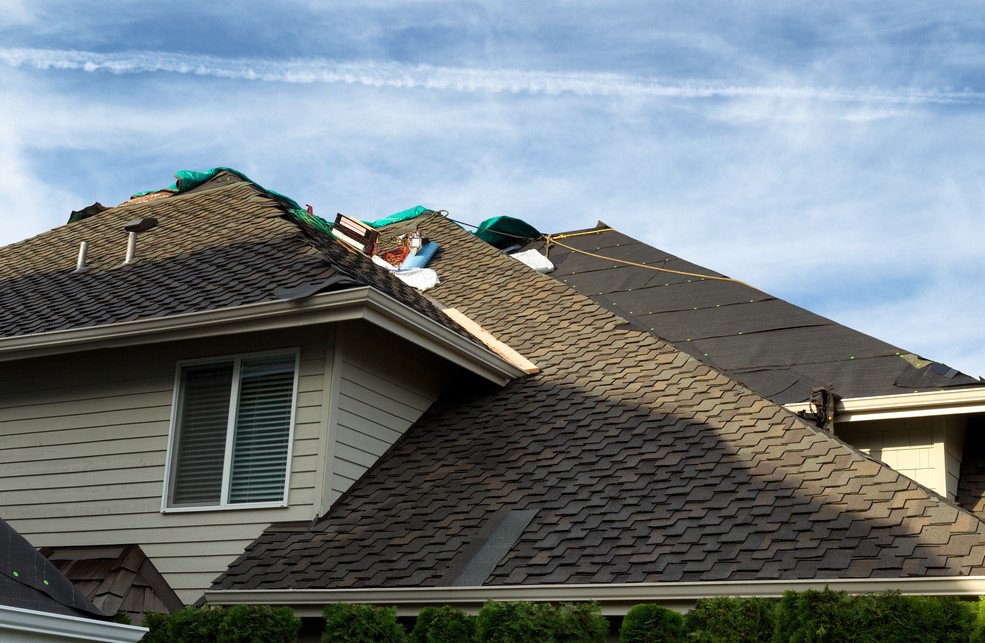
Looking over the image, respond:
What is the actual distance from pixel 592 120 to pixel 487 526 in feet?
28.7

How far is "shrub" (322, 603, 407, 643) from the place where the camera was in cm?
789

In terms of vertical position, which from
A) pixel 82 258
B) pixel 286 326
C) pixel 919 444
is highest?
pixel 82 258

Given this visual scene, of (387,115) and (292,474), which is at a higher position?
(387,115)

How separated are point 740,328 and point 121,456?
21.3 ft

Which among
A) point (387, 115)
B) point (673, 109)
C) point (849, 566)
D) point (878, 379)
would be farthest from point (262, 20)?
point (849, 566)

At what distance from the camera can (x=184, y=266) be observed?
12258mm

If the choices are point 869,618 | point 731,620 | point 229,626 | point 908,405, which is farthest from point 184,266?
point 869,618

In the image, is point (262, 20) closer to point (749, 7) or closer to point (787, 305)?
point (749, 7)

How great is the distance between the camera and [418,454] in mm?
10914

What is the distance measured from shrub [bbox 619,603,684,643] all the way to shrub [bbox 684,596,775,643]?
91 millimetres

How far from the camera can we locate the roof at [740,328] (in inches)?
438

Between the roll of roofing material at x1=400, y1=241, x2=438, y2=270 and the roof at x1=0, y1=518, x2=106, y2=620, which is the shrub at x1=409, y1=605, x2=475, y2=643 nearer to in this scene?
the roof at x1=0, y1=518, x2=106, y2=620

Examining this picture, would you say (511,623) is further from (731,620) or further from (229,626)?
(229,626)

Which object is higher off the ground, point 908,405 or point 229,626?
point 908,405
